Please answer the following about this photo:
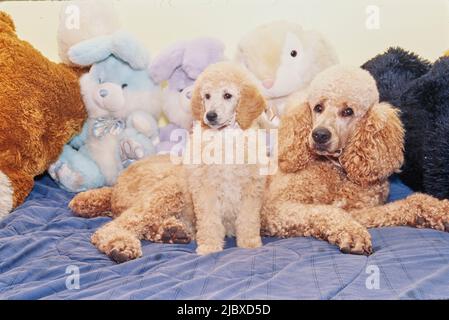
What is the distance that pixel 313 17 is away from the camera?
210 centimetres

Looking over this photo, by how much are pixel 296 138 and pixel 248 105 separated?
0.24 meters

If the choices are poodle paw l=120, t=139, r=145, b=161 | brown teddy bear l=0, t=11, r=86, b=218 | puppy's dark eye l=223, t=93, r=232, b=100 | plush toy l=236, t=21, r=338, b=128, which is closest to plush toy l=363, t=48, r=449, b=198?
plush toy l=236, t=21, r=338, b=128

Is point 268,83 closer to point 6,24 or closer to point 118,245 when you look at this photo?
point 118,245

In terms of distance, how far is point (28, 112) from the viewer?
1920 mm

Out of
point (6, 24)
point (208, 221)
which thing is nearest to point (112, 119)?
point (6, 24)

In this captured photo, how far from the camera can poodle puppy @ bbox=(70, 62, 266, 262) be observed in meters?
1.62

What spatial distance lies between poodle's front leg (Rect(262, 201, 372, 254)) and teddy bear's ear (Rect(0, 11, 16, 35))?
1165 mm

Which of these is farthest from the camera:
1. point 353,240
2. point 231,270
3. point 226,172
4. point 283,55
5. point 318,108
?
point 283,55

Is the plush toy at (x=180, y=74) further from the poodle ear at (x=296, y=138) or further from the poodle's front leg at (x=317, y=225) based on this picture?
the poodle's front leg at (x=317, y=225)

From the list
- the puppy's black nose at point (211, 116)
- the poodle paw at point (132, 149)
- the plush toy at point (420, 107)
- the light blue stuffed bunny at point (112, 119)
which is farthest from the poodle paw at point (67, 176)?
the plush toy at point (420, 107)

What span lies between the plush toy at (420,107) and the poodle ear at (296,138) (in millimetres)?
391

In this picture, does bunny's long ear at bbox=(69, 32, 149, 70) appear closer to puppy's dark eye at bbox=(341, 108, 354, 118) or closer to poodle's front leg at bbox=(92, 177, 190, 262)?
poodle's front leg at bbox=(92, 177, 190, 262)
